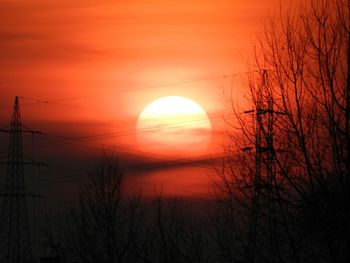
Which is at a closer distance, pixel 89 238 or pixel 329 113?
pixel 329 113

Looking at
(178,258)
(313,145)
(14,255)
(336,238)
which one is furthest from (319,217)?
(14,255)

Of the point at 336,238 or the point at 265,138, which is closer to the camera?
the point at 336,238

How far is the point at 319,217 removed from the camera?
16.4 meters

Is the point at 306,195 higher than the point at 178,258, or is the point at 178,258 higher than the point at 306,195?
the point at 306,195

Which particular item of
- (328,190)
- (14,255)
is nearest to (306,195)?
(328,190)

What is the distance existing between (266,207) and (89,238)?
53.4 feet

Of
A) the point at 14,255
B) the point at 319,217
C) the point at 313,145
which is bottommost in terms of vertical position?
the point at 14,255

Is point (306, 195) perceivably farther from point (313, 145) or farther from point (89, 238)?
point (89, 238)

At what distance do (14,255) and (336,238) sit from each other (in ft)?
91.9

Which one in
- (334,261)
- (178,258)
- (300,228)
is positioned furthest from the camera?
(178,258)

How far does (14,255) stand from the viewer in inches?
1633

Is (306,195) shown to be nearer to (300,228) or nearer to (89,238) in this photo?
(300,228)

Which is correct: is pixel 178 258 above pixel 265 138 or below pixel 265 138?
below

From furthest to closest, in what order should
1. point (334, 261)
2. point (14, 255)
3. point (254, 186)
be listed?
point (14, 255) < point (254, 186) < point (334, 261)
